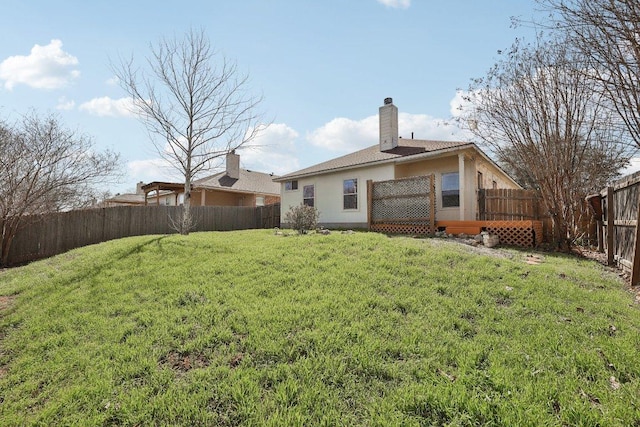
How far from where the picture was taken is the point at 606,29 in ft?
13.9

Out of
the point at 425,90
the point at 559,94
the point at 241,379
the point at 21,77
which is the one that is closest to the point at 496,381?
the point at 241,379

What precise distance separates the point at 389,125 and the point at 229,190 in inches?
438

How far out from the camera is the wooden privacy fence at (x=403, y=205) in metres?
10.7

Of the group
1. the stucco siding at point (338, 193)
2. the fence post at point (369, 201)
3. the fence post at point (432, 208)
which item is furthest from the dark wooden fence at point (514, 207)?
the fence post at point (369, 201)

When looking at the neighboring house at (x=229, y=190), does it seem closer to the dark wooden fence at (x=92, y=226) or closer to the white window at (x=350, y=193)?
the dark wooden fence at (x=92, y=226)

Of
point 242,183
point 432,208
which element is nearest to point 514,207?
point 432,208

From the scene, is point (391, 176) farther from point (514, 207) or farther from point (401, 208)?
point (514, 207)

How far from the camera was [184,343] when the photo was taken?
337cm

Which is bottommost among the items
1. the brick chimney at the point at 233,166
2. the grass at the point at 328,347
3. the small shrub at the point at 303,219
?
the grass at the point at 328,347

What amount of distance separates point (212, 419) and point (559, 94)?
11.1 metres

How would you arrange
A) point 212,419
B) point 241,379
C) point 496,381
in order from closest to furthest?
1. point 212,419
2. point 496,381
3. point 241,379

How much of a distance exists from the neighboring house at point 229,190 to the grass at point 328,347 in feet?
49.1

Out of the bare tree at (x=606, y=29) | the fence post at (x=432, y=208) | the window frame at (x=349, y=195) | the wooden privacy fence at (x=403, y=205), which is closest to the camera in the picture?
the bare tree at (x=606, y=29)

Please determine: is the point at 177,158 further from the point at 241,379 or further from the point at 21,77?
the point at 241,379
